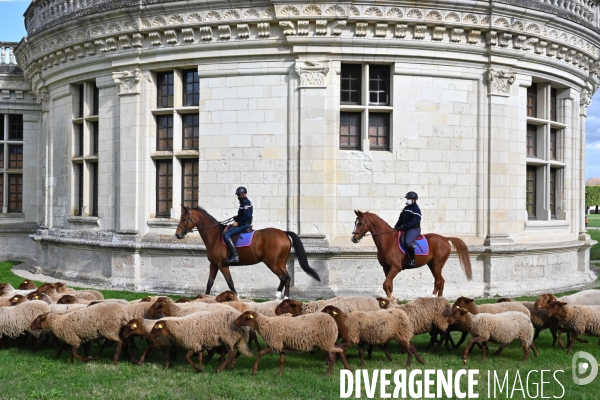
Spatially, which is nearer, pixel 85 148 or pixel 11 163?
pixel 85 148

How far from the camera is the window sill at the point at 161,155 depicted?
15.7 m

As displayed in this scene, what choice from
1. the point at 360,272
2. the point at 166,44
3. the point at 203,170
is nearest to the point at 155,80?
the point at 166,44

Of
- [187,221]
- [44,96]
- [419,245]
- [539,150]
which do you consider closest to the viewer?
[419,245]

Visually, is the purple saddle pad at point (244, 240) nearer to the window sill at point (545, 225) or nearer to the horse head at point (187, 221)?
the horse head at point (187, 221)

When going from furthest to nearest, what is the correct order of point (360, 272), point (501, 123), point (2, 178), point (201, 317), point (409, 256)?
point (2, 178) < point (501, 123) < point (360, 272) < point (409, 256) < point (201, 317)

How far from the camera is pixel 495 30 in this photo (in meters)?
15.1

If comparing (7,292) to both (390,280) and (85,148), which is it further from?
(85,148)

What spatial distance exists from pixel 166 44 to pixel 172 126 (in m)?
2.00

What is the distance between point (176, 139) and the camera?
615 inches

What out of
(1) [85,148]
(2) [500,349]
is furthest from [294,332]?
(1) [85,148]

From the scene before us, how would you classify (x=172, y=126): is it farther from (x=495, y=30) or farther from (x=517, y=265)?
(x=517, y=265)

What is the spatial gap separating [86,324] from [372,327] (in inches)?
151

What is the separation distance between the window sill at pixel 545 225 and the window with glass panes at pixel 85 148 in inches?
451

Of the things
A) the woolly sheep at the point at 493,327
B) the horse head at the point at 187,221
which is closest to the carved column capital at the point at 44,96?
the horse head at the point at 187,221
